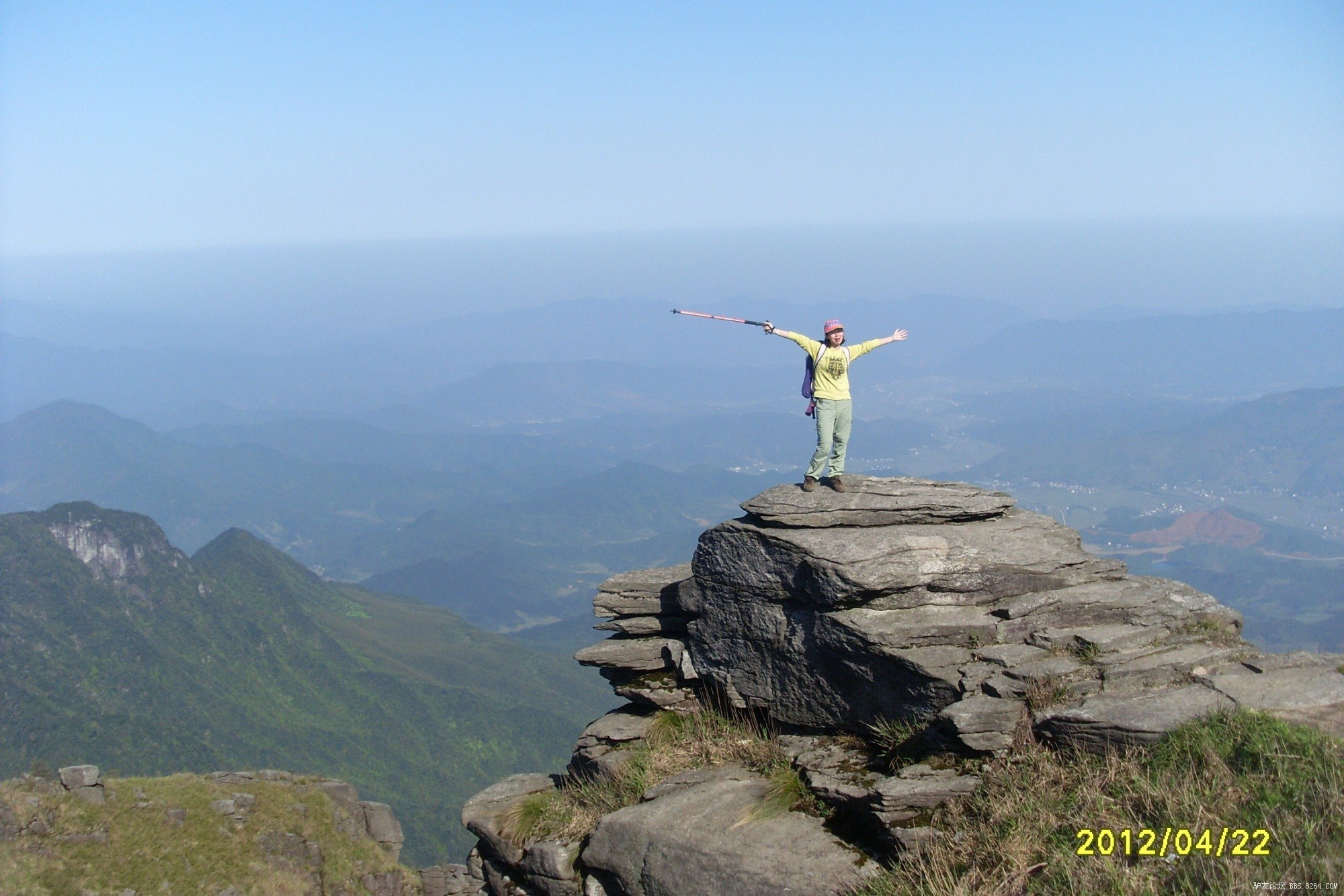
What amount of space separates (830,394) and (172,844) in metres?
30.4

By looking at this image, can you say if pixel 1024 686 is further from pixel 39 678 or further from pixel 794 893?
pixel 39 678

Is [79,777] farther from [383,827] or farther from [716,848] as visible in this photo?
[716,848]

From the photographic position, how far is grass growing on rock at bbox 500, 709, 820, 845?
17.7 meters

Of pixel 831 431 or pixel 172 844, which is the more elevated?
pixel 831 431

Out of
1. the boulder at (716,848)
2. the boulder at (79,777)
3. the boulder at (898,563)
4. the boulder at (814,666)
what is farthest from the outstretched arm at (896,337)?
the boulder at (79,777)

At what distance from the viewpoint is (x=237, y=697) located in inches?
6801

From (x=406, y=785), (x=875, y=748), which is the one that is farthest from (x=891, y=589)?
(x=406, y=785)

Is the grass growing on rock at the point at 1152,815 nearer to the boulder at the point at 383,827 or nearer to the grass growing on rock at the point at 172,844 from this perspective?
the grass growing on rock at the point at 172,844

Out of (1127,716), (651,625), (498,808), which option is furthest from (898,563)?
(498,808)

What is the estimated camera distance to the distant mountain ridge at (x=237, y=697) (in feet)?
431

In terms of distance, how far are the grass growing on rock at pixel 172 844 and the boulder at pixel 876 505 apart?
2563 centimetres
